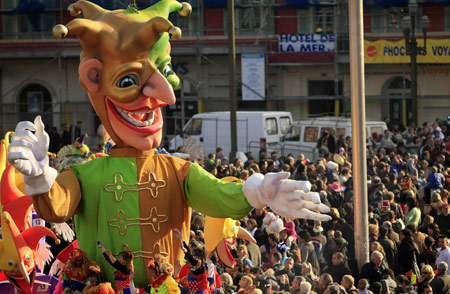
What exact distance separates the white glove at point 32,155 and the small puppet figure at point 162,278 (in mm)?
1187

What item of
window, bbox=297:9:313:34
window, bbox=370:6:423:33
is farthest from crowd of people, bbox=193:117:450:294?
window, bbox=297:9:313:34

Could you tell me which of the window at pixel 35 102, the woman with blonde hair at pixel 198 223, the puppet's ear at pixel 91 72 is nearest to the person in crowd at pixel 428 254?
the woman with blonde hair at pixel 198 223

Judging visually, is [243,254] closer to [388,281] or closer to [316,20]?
[388,281]

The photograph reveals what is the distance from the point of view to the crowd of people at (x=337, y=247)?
8633mm

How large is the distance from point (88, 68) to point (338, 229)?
Answer: 5.69 m

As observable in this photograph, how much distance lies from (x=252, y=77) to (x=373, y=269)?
64.7 ft

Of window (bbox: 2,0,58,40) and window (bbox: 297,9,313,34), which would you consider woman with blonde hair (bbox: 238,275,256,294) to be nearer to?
window (bbox: 297,9,313,34)

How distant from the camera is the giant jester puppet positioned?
24.1 feet

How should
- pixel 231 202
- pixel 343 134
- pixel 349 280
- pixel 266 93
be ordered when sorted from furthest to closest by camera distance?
pixel 266 93, pixel 343 134, pixel 349 280, pixel 231 202

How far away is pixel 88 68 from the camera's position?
7.38 metres

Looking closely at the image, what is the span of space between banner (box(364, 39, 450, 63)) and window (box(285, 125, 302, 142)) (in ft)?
27.0

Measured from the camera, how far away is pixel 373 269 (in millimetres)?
10164

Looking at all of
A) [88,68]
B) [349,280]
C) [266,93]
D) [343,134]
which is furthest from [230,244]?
[266,93]

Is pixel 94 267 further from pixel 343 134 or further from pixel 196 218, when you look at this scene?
pixel 343 134
